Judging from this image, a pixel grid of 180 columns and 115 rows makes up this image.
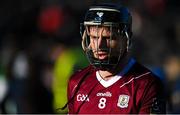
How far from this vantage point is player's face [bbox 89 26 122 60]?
548 cm

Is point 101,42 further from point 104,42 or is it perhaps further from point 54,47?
point 54,47

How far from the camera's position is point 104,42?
5488 mm

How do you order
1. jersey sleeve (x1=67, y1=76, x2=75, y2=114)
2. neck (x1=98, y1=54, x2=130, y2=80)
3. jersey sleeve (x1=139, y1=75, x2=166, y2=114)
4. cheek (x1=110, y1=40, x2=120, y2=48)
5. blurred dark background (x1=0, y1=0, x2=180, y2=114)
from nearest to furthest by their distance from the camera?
jersey sleeve (x1=139, y1=75, x2=166, y2=114) < cheek (x1=110, y1=40, x2=120, y2=48) < neck (x1=98, y1=54, x2=130, y2=80) < jersey sleeve (x1=67, y1=76, x2=75, y2=114) < blurred dark background (x1=0, y1=0, x2=180, y2=114)

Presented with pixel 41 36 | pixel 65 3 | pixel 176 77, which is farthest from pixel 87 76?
pixel 65 3

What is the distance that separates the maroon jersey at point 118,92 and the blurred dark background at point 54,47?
10.0 feet

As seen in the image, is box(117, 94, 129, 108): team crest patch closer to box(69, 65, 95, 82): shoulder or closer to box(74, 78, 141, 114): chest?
box(74, 78, 141, 114): chest

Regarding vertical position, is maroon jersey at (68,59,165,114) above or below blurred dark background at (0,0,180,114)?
above

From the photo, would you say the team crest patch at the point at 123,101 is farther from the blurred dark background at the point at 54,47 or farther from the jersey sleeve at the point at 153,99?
the blurred dark background at the point at 54,47

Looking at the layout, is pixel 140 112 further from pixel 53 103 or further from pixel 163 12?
pixel 163 12

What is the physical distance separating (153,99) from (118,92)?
0.92 ft

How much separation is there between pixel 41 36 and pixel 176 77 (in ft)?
17.7

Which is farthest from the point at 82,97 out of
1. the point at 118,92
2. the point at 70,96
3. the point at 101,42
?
the point at 101,42

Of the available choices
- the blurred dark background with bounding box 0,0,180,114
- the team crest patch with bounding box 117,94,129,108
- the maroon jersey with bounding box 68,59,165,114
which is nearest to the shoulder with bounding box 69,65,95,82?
the maroon jersey with bounding box 68,59,165,114

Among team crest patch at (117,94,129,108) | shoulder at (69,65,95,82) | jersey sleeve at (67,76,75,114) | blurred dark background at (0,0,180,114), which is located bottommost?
blurred dark background at (0,0,180,114)
